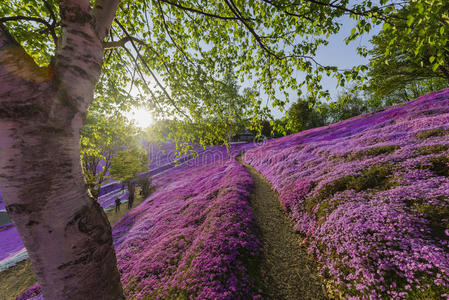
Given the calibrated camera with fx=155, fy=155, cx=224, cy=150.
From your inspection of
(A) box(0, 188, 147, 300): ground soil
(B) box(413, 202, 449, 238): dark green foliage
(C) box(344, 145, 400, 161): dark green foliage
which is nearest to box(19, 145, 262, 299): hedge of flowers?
(A) box(0, 188, 147, 300): ground soil

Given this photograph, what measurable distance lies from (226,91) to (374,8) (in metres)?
3.18

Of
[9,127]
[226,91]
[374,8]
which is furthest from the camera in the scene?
[226,91]

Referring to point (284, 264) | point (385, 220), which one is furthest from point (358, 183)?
point (284, 264)

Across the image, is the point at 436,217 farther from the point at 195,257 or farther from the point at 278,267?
the point at 195,257

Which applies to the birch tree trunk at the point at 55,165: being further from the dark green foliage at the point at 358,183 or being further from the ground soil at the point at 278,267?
the dark green foliage at the point at 358,183

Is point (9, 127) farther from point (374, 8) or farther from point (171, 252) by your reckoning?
point (171, 252)

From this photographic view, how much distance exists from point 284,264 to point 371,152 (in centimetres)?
850

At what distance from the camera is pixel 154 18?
15.6 ft

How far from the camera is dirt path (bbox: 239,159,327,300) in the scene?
4.23 meters

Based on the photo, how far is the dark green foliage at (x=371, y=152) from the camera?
27.9 ft

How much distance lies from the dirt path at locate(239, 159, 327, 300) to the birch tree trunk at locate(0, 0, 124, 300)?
4.41 meters

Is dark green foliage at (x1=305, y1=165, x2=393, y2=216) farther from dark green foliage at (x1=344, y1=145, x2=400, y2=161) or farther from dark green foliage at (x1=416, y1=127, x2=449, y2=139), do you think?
dark green foliage at (x1=416, y1=127, x2=449, y2=139)

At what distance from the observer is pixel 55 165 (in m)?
1.49

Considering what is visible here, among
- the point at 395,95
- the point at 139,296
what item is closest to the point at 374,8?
the point at 139,296
